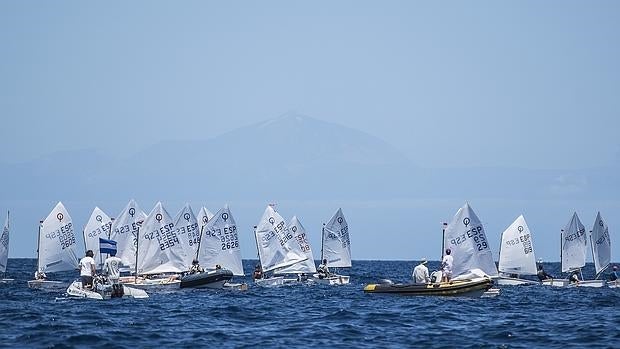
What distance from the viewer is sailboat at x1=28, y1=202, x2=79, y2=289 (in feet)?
242

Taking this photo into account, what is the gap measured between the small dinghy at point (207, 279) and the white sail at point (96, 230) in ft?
65.2

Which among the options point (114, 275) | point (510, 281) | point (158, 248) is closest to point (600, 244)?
point (510, 281)

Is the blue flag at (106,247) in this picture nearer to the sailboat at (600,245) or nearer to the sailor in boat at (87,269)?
the sailor in boat at (87,269)

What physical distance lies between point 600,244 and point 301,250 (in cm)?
2385

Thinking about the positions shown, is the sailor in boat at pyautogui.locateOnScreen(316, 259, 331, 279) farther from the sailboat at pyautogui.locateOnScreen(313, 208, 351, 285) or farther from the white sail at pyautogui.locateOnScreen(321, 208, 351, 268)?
the white sail at pyautogui.locateOnScreen(321, 208, 351, 268)

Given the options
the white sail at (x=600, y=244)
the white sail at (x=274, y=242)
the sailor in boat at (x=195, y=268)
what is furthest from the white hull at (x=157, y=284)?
the white sail at (x=600, y=244)

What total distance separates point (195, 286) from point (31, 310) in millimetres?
19092

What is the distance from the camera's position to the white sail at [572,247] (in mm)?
86312

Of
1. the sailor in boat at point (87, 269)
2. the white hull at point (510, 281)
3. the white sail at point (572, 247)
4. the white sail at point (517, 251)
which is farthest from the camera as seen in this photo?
the white sail at point (572, 247)

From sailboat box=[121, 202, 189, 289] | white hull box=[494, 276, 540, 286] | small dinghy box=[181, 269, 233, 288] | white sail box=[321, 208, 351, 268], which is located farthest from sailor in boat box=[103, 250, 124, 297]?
white sail box=[321, 208, 351, 268]

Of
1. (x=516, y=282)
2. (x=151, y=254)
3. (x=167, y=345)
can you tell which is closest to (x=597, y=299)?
(x=516, y=282)

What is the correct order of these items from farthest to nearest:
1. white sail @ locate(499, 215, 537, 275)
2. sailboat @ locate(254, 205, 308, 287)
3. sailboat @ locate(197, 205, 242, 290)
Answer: white sail @ locate(499, 215, 537, 275), sailboat @ locate(254, 205, 308, 287), sailboat @ locate(197, 205, 242, 290)

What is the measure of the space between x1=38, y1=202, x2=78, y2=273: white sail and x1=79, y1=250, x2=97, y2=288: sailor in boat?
734 inches

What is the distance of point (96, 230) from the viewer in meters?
86.1
